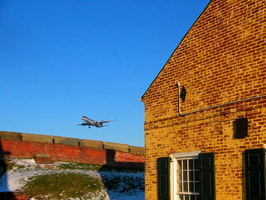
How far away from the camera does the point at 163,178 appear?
1043 centimetres

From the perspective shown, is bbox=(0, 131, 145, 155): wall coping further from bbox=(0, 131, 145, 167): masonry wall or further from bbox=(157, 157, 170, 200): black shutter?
bbox=(157, 157, 170, 200): black shutter

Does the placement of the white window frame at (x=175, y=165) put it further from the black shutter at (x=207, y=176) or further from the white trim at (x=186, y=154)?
the black shutter at (x=207, y=176)

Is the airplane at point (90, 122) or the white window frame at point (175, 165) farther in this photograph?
the airplane at point (90, 122)

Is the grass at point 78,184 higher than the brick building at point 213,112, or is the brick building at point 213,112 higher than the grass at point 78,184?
the brick building at point 213,112

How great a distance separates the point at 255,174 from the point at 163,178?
3.05m

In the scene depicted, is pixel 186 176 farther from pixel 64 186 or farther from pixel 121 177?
pixel 121 177

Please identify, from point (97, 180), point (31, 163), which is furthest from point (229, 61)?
point (31, 163)

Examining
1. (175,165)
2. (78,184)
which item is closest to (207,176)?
(175,165)

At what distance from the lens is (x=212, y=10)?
10125mm

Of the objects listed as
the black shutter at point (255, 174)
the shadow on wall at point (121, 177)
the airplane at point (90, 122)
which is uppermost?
the airplane at point (90, 122)

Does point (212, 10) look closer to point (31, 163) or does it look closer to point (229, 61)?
point (229, 61)

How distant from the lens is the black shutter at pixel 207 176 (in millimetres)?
9078

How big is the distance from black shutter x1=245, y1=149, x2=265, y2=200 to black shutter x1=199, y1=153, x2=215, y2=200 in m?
1.04

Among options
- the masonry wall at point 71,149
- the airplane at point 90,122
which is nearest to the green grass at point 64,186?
the masonry wall at point 71,149
